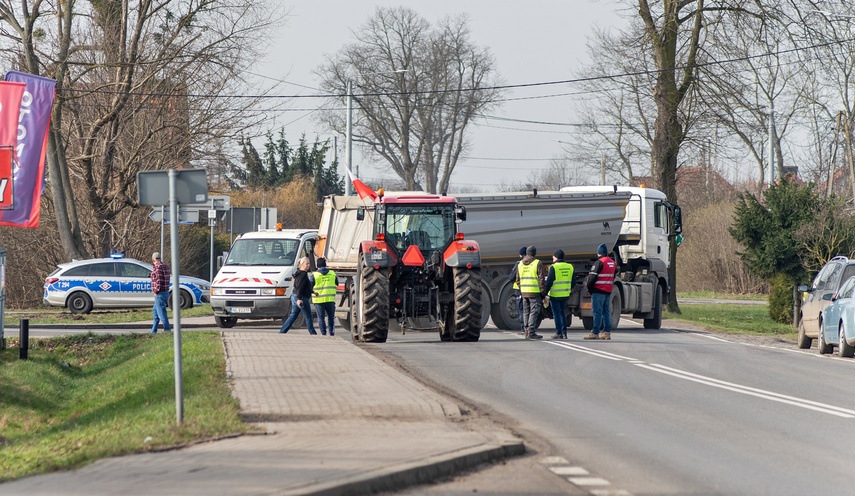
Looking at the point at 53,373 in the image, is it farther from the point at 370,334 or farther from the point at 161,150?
the point at 161,150

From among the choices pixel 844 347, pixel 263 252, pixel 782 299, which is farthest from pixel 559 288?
pixel 782 299

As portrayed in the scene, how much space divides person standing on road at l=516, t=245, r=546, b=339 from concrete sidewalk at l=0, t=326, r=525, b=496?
9.05 metres

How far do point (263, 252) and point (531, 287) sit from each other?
303 inches

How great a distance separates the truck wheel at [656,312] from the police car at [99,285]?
13.2 meters

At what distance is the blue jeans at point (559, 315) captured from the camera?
21828mm

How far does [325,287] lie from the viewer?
22.2 meters

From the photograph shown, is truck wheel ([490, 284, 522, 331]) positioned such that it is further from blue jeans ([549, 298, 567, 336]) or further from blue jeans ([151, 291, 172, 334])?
blue jeans ([151, 291, 172, 334])

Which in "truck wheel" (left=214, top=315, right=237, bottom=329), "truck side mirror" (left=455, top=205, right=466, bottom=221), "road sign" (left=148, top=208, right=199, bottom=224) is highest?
"road sign" (left=148, top=208, right=199, bottom=224)

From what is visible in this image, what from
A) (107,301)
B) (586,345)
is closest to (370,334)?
(586,345)

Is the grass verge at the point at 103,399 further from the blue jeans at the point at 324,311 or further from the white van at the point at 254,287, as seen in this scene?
the white van at the point at 254,287

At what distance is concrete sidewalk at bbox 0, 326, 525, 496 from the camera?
7.06 metres

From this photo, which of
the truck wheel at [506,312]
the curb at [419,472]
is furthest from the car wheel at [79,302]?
the curb at [419,472]

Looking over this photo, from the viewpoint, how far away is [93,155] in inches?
1329

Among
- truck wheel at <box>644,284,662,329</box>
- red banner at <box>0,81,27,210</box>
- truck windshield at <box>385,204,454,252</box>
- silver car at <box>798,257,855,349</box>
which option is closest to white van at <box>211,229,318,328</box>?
truck windshield at <box>385,204,454,252</box>
